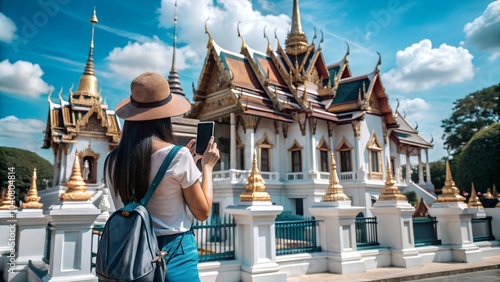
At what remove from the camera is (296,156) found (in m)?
17.2

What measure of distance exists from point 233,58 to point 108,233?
1710 cm

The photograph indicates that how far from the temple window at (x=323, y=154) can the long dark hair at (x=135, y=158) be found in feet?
52.6

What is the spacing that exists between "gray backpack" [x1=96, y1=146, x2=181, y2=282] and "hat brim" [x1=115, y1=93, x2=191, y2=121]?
0.40 metres

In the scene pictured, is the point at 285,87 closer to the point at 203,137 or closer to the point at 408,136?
the point at 408,136

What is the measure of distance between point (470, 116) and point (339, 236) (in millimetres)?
37895

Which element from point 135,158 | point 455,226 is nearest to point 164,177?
point 135,158

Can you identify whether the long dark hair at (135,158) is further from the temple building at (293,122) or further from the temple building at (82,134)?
the temple building at (82,134)

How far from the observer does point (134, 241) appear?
144cm

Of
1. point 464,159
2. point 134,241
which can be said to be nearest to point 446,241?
point 134,241

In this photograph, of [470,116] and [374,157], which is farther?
[470,116]

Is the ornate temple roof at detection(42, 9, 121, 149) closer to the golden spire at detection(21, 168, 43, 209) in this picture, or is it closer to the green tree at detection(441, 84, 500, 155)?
the golden spire at detection(21, 168, 43, 209)

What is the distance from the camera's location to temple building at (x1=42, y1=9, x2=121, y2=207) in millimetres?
22750

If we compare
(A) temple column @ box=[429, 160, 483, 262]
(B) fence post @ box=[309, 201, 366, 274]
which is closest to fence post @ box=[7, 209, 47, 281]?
(B) fence post @ box=[309, 201, 366, 274]

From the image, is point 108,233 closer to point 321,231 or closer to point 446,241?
point 321,231
